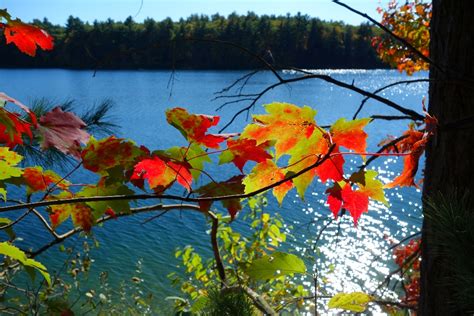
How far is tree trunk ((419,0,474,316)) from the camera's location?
1.02m

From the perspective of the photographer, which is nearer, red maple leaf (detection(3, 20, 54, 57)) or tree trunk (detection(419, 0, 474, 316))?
red maple leaf (detection(3, 20, 54, 57))

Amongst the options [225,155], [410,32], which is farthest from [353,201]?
[410,32]

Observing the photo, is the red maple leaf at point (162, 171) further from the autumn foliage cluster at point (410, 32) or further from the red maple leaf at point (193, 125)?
the autumn foliage cluster at point (410, 32)

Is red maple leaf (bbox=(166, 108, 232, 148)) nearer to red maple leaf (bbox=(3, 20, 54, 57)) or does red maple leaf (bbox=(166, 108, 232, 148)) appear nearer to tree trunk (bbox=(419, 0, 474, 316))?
red maple leaf (bbox=(3, 20, 54, 57))

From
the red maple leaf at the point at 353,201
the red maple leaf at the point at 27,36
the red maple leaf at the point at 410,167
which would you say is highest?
the red maple leaf at the point at 27,36

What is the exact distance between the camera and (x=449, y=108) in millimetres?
1028

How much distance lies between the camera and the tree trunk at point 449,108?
1021 millimetres

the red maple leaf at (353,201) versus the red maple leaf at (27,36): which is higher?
the red maple leaf at (27,36)

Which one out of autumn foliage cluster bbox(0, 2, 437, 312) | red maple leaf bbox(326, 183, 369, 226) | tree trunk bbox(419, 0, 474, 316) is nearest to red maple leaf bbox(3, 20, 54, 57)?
autumn foliage cluster bbox(0, 2, 437, 312)

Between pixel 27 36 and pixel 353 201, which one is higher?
pixel 27 36

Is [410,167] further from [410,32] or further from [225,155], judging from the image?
[410,32]

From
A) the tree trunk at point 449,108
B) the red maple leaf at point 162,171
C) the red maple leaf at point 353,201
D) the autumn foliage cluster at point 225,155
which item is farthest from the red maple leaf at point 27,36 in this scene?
the tree trunk at point 449,108

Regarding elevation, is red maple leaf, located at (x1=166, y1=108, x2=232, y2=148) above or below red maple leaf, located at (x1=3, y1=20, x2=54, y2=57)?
below

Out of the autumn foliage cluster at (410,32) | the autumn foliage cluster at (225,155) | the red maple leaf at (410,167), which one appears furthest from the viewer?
the autumn foliage cluster at (410,32)
